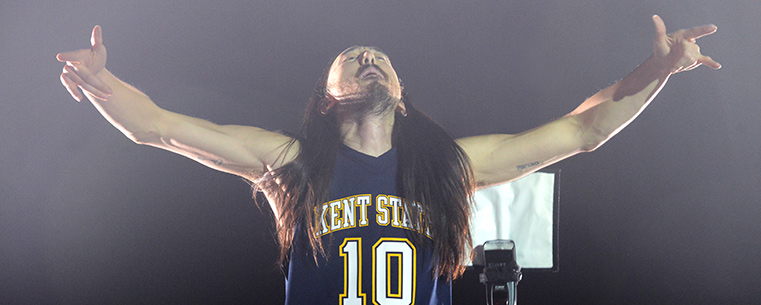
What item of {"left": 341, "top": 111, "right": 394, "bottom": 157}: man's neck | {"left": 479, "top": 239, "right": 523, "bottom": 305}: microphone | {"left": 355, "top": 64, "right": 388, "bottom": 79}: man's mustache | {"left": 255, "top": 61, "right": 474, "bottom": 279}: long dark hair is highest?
{"left": 355, "top": 64, "right": 388, "bottom": 79}: man's mustache

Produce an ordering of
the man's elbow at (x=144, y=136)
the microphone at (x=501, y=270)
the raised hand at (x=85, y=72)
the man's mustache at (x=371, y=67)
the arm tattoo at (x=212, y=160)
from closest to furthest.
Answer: the microphone at (x=501, y=270)
the raised hand at (x=85, y=72)
the man's elbow at (x=144, y=136)
the arm tattoo at (x=212, y=160)
the man's mustache at (x=371, y=67)

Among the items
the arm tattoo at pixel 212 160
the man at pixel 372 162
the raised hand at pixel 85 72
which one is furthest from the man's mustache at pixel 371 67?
the raised hand at pixel 85 72

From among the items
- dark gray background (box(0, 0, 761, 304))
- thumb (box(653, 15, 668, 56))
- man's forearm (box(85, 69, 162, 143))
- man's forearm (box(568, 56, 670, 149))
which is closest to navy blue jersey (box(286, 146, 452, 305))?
dark gray background (box(0, 0, 761, 304))

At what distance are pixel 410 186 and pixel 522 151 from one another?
0.38 meters

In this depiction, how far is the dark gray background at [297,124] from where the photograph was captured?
1988mm

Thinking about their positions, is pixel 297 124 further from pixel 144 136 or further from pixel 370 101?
pixel 144 136

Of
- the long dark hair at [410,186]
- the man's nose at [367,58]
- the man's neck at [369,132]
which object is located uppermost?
the man's nose at [367,58]

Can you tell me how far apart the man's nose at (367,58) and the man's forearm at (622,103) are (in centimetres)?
67

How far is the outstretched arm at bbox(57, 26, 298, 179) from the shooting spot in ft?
4.98

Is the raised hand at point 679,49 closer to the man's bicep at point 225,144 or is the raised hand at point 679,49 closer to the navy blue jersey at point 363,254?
the navy blue jersey at point 363,254

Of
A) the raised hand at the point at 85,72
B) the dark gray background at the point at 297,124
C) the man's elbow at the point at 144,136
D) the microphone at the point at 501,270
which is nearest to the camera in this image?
the microphone at the point at 501,270

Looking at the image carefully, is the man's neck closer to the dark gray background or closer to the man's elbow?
the dark gray background

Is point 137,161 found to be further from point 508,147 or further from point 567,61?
point 567,61

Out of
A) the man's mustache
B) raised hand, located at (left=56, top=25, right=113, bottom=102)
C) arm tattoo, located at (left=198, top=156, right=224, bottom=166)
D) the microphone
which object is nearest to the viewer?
the microphone
